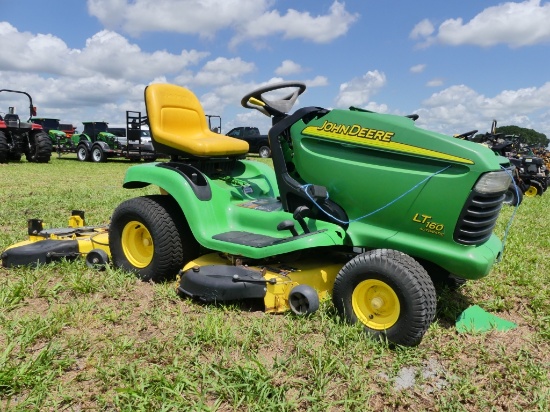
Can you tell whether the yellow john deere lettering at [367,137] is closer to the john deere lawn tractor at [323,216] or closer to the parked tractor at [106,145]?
the john deere lawn tractor at [323,216]

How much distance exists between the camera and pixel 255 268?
9.45 feet

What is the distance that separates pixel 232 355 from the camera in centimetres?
229

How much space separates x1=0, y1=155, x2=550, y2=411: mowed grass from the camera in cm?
194

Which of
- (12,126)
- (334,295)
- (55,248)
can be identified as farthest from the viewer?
(12,126)

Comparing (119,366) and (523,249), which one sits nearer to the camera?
(119,366)

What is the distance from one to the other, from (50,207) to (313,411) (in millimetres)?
5479

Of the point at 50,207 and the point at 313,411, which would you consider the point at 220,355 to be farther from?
the point at 50,207

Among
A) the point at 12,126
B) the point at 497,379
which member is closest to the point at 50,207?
the point at 497,379

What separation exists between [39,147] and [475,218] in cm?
1477

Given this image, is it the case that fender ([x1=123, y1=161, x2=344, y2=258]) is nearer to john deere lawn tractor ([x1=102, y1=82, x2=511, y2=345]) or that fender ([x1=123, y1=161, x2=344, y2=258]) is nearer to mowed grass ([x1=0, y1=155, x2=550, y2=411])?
john deere lawn tractor ([x1=102, y1=82, x2=511, y2=345])

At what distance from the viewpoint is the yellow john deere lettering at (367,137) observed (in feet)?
8.08

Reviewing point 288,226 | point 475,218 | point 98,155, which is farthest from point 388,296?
point 98,155

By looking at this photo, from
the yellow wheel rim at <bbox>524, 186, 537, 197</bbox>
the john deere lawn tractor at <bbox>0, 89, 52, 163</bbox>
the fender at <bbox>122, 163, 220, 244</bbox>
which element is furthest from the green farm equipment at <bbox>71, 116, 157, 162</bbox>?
the fender at <bbox>122, 163, 220, 244</bbox>

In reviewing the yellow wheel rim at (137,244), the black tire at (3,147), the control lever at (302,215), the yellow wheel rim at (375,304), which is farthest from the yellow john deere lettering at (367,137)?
the black tire at (3,147)
